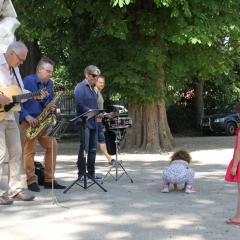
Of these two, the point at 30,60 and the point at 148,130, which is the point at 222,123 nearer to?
the point at 30,60

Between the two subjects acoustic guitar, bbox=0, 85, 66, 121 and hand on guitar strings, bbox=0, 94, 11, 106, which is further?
acoustic guitar, bbox=0, 85, 66, 121

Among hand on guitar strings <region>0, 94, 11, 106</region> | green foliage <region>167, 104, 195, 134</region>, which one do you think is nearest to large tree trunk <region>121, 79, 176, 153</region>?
hand on guitar strings <region>0, 94, 11, 106</region>

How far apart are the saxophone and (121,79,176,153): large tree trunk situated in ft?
25.3

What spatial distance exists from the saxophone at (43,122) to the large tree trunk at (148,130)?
770 cm

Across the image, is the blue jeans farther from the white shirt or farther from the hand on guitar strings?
the hand on guitar strings

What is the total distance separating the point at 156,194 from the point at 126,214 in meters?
1.54

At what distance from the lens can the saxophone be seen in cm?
805

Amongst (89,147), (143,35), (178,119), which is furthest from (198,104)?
(89,147)

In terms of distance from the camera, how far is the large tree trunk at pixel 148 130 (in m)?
15.8

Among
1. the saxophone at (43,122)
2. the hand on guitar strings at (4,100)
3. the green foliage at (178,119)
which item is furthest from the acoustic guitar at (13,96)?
the green foliage at (178,119)

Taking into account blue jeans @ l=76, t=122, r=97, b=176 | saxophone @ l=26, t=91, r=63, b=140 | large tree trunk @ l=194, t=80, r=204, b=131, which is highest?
large tree trunk @ l=194, t=80, r=204, b=131

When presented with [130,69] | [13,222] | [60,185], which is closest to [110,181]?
[60,185]

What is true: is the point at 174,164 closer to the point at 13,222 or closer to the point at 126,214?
the point at 126,214

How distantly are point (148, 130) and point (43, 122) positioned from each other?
7.97m
